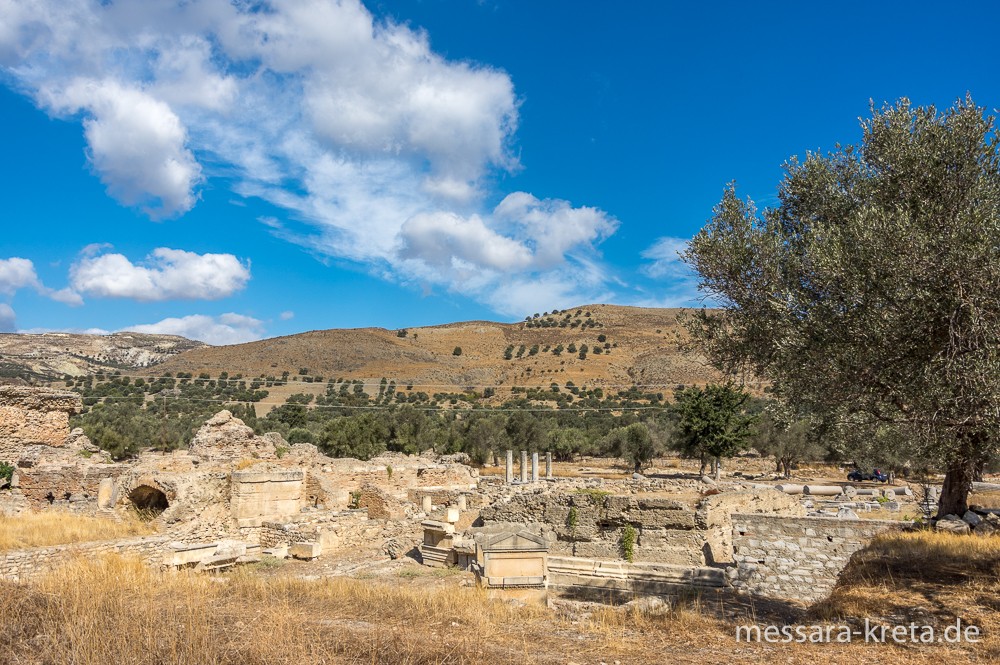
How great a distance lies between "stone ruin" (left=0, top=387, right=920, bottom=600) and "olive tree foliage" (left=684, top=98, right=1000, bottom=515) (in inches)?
185

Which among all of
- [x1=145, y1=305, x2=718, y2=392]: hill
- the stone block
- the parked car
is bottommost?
the stone block

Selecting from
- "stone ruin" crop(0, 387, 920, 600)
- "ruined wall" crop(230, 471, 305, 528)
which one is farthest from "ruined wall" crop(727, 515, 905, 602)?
"ruined wall" crop(230, 471, 305, 528)

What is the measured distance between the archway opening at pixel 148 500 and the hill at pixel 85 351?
77505mm

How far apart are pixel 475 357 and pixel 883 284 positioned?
100750 millimetres

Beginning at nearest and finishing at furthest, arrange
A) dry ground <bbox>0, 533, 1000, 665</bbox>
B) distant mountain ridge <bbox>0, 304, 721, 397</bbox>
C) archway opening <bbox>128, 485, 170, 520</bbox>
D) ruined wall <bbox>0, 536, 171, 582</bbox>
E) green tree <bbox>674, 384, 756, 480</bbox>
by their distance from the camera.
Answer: dry ground <bbox>0, 533, 1000, 665</bbox>, ruined wall <bbox>0, 536, 171, 582</bbox>, archway opening <bbox>128, 485, 170, 520</bbox>, green tree <bbox>674, 384, 756, 480</bbox>, distant mountain ridge <bbox>0, 304, 721, 397</bbox>

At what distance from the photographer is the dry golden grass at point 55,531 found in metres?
10.8

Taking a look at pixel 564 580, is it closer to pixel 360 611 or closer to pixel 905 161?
pixel 360 611

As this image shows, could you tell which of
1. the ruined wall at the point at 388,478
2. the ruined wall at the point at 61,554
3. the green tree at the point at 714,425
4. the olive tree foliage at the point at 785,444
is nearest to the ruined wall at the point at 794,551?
the ruined wall at the point at 388,478

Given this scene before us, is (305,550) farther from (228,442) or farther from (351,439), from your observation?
(351,439)

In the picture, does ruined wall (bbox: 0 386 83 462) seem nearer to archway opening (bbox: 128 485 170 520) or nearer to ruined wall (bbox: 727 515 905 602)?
archway opening (bbox: 128 485 170 520)

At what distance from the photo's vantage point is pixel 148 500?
58.6 ft

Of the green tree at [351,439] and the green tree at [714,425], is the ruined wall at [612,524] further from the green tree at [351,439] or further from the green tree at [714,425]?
the green tree at [714,425]

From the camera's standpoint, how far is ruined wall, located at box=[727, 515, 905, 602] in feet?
38.7

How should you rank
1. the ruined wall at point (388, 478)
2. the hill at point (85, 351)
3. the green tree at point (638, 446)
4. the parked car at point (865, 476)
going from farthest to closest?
the hill at point (85, 351)
the green tree at point (638, 446)
the parked car at point (865, 476)
the ruined wall at point (388, 478)
